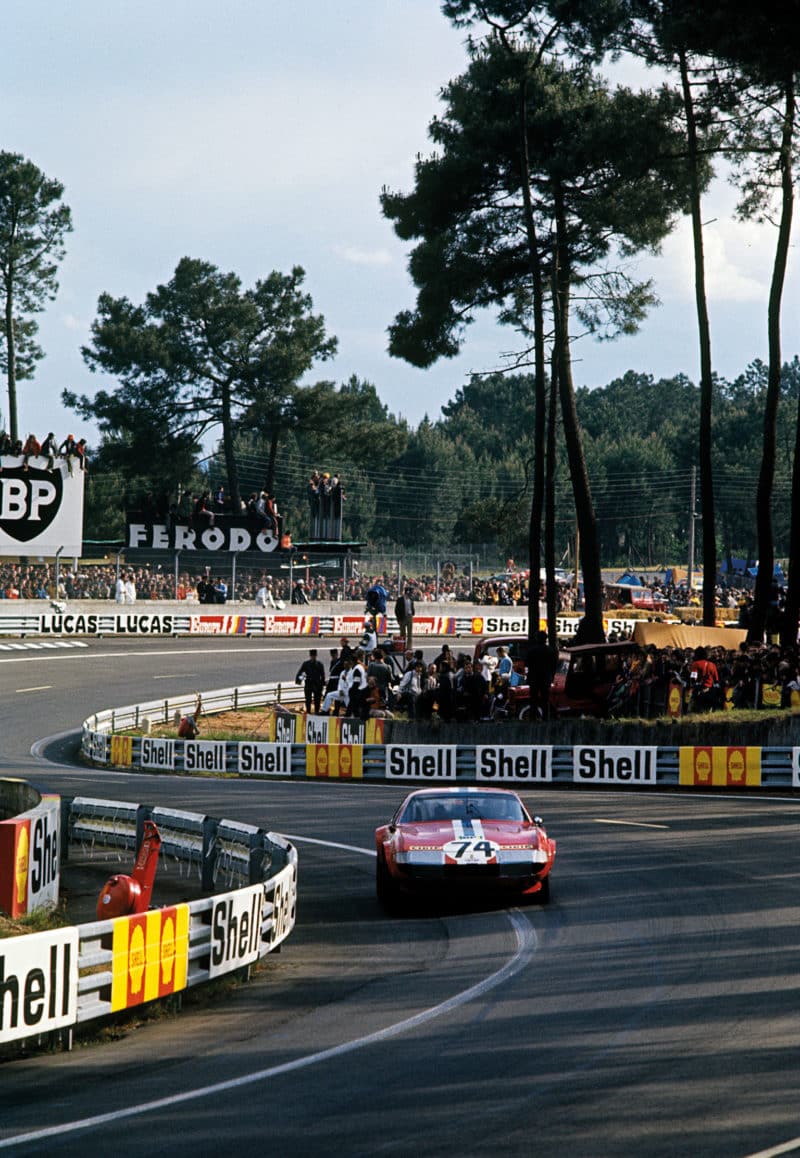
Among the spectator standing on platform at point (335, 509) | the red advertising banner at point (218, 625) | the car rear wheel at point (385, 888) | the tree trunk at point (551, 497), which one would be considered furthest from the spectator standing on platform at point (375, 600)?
the car rear wheel at point (385, 888)

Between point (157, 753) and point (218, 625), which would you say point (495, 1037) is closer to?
point (157, 753)

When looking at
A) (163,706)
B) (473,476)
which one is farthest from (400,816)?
(473,476)

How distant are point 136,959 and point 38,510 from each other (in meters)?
48.2

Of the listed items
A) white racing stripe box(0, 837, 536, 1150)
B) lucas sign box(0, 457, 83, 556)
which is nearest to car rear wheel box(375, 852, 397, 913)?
white racing stripe box(0, 837, 536, 1150)

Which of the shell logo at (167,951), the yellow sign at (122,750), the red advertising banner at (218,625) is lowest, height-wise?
the yellow sign at (122,750)

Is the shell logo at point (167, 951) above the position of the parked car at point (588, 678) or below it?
below

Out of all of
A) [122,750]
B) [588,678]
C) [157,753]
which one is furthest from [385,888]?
[122,750]

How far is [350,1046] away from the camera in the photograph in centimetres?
911

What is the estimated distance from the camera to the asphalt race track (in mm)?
7203

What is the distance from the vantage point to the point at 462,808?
15.4m

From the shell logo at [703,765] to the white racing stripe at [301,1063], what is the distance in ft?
43.5

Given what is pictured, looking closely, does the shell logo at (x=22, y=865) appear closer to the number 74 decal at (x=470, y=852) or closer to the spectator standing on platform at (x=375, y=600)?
the number 74 decal at (x=470, y=852)

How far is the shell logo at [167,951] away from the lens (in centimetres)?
1019

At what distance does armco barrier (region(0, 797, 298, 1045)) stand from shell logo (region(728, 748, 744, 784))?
40.7ft
